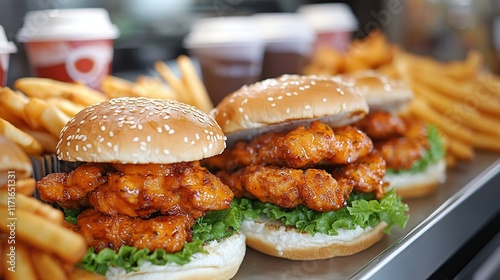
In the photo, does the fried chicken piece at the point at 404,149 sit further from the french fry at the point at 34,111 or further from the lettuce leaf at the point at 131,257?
the french fry at the point at 34,111

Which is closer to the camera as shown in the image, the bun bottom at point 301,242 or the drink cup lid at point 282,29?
the bun bottom at point 301,242

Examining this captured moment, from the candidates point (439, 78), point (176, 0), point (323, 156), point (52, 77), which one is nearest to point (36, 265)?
point (323, 156)

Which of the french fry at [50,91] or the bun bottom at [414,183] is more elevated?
the french fry at [50,91]

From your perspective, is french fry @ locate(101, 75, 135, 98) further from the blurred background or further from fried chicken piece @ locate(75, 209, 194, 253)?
the blurred background

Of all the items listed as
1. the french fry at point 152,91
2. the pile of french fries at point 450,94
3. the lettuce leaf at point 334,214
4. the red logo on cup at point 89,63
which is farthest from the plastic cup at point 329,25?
the lettuce leaf at point 334,214

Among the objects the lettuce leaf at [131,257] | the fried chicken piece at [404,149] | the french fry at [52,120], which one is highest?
the french fry at [52,120]

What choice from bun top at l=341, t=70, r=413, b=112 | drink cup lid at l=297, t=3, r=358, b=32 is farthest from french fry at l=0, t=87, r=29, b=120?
drink cup lid at l=297, t=3, r=358, b=32

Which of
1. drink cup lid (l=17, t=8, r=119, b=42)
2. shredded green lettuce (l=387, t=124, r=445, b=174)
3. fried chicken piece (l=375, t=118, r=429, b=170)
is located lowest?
shredded green lettuce (l=387, t=124, r=445, b=174)
